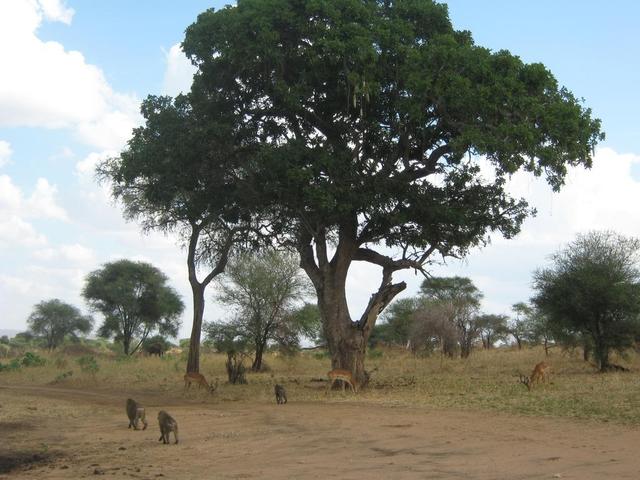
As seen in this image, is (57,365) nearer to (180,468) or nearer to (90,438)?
(90,438)

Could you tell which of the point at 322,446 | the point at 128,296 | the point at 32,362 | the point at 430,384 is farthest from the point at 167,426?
the point at 128,296

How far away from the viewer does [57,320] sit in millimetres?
70562

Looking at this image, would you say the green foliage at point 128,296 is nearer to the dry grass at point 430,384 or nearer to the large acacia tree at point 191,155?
the dry grass at point 430,384

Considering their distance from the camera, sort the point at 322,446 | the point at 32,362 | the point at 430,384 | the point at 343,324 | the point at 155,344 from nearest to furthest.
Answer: the point at 322,446
the point at 343,324
the point at 430,384
the point at 32,362
the point at 155,344

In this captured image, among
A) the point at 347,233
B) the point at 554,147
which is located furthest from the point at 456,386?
the point at 554,147

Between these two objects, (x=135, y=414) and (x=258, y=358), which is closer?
(x=135, y=414)

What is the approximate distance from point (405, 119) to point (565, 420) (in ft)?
31.0

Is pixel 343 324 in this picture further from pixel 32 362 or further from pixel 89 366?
pixel 32 362

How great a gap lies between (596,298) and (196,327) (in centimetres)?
1575

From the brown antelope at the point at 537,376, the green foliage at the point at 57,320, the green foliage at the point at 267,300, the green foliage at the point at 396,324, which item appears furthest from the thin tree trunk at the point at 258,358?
the green foliage at the point at 57,320

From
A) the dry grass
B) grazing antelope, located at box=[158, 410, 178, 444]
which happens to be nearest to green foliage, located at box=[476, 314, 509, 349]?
the dry grass

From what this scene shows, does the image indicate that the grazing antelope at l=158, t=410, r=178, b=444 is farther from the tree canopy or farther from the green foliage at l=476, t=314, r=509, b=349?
the green foliage at l=476, t=314, r=509, b=349

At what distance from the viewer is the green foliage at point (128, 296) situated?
178ft

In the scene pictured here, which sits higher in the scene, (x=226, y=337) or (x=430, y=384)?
(x=226, y=337)
